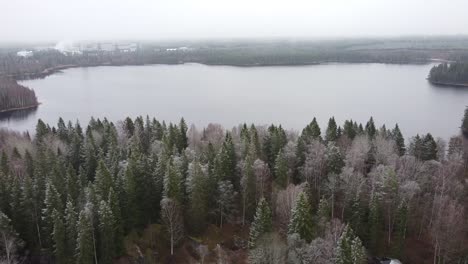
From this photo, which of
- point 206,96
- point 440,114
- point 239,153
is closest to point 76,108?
point 206,96

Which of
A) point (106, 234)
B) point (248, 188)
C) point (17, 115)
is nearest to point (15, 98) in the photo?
point (17, 115)

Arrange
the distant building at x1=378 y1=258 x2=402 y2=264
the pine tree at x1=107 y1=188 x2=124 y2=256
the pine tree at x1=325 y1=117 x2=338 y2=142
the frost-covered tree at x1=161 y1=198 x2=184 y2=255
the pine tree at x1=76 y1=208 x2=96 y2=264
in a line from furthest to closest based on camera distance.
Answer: the pine tree at x1=325 y1=117 x2=338 y2=142
the frost-covered tree at x1=161 y1=198 x2=184 y2=255
the pine tree at x1=107 y1=188 x2=124 y2=256
the distant building at x1=378 y1=258 x2=402 y2=264
the pine tree at x1=76 y1=208 x2=96 y2=264

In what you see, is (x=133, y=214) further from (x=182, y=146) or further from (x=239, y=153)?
(x=182, y=146)

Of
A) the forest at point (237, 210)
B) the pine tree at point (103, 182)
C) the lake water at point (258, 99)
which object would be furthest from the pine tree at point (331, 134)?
the lake water at point (258, 99)

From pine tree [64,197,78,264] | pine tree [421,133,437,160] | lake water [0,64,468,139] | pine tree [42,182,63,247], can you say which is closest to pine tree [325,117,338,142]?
pine tree [421,133,437,160]

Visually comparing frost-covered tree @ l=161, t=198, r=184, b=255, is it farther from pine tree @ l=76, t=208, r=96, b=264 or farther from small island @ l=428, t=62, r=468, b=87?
small island @ l=428, t=62, r=468, b=87

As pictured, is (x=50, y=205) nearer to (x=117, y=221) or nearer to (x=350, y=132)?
(x=117, y=221)

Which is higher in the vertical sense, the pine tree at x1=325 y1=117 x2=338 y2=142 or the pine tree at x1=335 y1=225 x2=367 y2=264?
the pine tree at x1=325 y1=117 x2=338 y2=142
